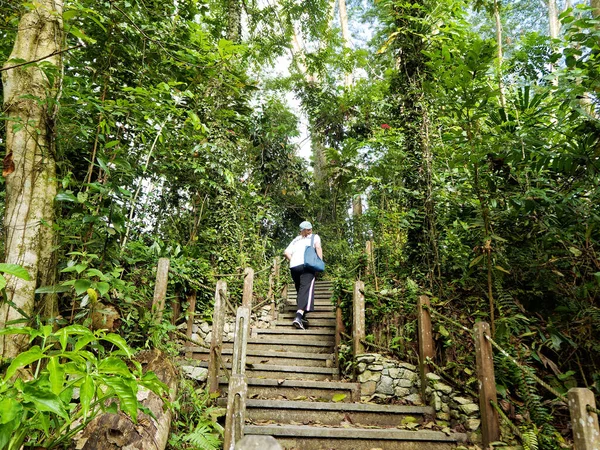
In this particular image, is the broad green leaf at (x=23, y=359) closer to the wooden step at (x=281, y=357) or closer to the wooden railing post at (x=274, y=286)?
the wooden step at (x=281, y=357)

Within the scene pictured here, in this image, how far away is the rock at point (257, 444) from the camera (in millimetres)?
1076

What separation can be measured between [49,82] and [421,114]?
521cm

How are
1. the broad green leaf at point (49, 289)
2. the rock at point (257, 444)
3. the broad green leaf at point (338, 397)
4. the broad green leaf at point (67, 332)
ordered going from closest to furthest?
1. the rock at point (257, 444)
2. the broad green leaf at point (67, 332)
3. the broad green leaf at point (49, 289)
4. the broad green leaf at point (338, 397)

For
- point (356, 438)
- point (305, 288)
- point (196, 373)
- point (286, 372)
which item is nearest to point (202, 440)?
point (356, 438)

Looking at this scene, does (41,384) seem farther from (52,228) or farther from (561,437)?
(561,437)

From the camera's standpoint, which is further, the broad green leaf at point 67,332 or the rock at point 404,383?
the rock at point 404,383

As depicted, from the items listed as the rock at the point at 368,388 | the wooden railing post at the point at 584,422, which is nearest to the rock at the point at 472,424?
the rock at the point at 368,388

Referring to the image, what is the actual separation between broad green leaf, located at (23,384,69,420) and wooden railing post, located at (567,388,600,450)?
7.87ft

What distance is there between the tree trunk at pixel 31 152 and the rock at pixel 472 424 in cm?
359

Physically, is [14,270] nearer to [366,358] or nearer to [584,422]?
[584,422]

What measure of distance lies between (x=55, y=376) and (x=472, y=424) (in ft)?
11.3

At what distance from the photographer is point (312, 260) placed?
6180 millimetres

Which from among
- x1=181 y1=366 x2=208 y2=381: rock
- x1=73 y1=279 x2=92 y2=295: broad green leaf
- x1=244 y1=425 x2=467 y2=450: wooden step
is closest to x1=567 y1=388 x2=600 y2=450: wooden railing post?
x1=244 y1=425 x2=467 y2=450: wooden step

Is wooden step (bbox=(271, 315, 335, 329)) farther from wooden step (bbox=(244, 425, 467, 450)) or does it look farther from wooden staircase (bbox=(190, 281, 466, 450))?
wooden step (bbox=(244, 425, 467, 450))
